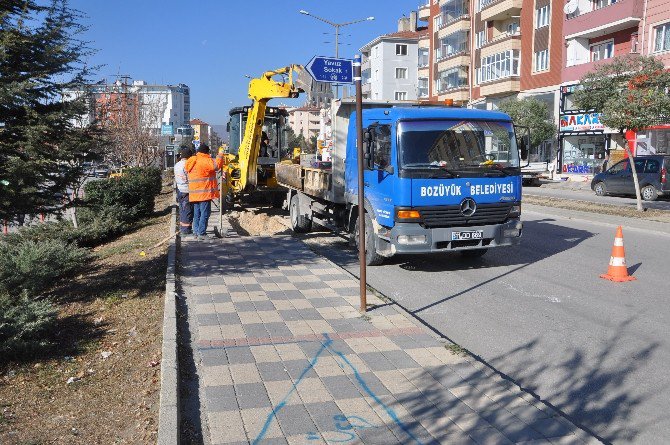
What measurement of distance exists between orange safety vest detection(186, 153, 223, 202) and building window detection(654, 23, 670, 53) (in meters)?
26.1

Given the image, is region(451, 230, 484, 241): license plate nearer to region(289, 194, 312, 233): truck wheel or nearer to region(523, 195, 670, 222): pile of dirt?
region(289, 194, 312, 233): truck wheel

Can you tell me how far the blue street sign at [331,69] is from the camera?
6617 mm

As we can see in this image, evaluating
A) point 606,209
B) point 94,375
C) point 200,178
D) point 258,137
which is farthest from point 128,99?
point 94,375

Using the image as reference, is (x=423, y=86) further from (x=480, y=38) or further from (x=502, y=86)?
(x=502, y=86)

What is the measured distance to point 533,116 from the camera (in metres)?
35.9

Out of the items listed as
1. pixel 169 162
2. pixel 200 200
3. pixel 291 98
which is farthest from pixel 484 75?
pixel 200 200

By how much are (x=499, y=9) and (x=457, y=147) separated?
3723cm

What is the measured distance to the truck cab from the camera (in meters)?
8.94

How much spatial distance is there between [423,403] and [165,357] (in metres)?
2.16

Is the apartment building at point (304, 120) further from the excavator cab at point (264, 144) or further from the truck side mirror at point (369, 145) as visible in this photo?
the truck side mirror at point (369, 145)

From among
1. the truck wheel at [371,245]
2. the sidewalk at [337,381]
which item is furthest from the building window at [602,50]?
the sidewalk at [337,381]

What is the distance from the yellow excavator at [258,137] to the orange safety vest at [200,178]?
344 cm

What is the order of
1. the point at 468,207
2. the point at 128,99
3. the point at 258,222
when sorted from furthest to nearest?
1. the point at 128,99
2. the point at 258,222
3. the point at 468,207

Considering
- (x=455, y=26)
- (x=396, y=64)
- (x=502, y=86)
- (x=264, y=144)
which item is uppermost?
(x=455, y=26)
